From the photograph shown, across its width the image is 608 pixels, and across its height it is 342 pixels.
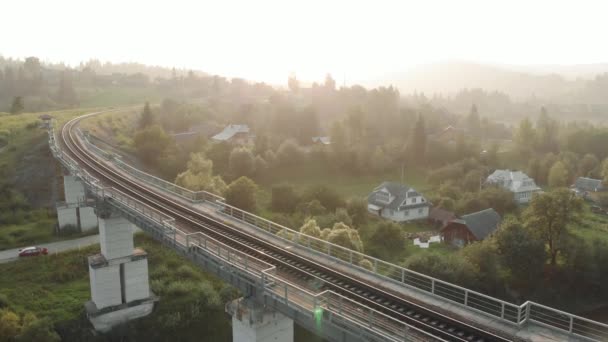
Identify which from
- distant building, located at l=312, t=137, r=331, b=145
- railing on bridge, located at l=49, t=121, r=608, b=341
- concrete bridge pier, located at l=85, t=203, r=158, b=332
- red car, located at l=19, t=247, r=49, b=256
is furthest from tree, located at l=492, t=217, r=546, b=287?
distant building, located at l=312, t=137, r=331, b=145

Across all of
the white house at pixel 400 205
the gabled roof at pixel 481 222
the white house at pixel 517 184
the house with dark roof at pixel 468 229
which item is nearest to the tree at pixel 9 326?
the house with dark roof at pixel 468 229

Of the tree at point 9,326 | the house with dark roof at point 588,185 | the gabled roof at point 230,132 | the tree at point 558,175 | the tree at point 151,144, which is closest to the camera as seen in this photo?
the tree at point 9,326

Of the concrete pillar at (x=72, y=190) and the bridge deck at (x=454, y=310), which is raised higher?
the bridge deck at (x=454, y=310)

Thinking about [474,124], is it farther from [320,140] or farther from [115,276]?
[115,276]

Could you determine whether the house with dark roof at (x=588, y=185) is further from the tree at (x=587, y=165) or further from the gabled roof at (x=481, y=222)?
the gabled roof at (x=481, y=222)

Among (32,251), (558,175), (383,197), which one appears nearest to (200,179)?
(32,251)

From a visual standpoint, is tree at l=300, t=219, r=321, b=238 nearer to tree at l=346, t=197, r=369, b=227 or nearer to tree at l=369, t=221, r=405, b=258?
tree at l=369, t=221, r=405, b=258

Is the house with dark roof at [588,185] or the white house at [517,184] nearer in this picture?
the white house at [517,184]
